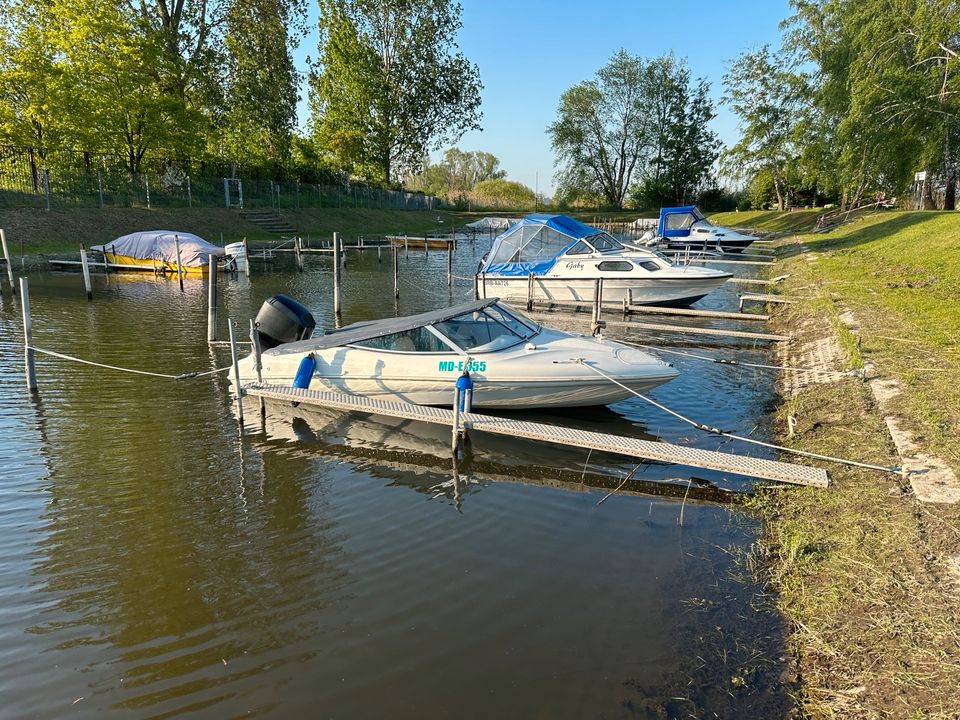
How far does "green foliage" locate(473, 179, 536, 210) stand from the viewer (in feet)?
275

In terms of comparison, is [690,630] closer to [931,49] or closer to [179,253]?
[179,253]

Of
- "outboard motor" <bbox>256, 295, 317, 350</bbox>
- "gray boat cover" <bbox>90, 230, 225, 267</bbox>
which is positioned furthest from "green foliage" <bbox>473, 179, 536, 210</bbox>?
"outboard motor" <bbox>256, 295, 317, 350</bbox>

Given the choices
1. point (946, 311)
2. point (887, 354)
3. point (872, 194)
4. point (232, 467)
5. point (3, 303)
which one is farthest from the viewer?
point (872, 194)

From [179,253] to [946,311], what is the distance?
25479 mm

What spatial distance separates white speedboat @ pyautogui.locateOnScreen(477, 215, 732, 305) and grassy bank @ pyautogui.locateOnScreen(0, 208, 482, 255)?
69.3 feet

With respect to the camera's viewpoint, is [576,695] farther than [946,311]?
No

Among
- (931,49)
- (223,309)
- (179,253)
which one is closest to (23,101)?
(179,253)

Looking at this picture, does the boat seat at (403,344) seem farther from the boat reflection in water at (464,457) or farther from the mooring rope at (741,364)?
the mooring rope at (741,364)

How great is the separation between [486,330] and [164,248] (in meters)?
21.5

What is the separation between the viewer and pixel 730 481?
7289 millimetres

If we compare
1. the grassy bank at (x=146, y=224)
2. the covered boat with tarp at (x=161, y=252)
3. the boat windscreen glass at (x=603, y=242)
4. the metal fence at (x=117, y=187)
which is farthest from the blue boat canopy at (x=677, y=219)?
the metal fence at (x=117, y=187)

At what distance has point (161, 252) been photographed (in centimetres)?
2552

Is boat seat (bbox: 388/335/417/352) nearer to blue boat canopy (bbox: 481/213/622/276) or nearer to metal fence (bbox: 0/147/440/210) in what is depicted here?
blue boat canopy (bbox: 481/213/622/276)

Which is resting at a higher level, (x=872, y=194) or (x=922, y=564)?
(x=872, y=194)
